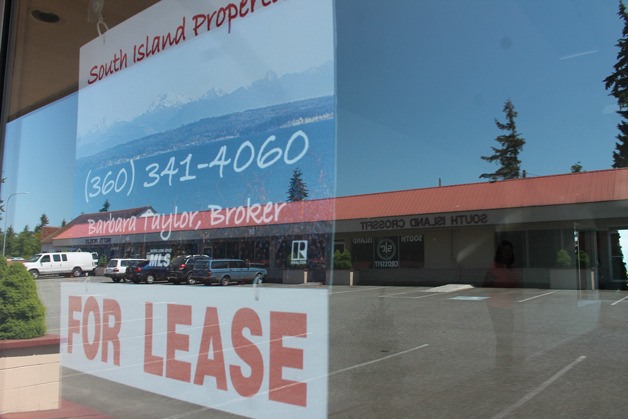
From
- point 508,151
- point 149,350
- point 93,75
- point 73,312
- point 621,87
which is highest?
point 93,75

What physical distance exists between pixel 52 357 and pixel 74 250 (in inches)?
26.4

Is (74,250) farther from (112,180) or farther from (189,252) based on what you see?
(189,252)

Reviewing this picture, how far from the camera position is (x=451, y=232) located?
1522 millimetres

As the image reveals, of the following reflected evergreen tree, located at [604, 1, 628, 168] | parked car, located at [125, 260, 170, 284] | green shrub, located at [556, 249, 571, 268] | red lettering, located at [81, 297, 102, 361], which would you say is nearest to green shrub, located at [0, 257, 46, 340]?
red lettering, located at [81, 297, 102, 361]

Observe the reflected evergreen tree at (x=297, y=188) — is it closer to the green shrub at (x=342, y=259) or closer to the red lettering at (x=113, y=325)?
the green shrub at (x=342, y=259)

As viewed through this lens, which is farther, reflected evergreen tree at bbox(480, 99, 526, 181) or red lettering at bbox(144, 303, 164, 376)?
red lettering at bbox(144, 303, 164, 376)

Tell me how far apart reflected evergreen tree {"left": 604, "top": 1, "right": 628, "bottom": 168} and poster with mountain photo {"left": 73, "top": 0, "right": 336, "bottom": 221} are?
0.78 meters

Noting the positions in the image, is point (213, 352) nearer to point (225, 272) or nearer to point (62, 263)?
point (225, 272)

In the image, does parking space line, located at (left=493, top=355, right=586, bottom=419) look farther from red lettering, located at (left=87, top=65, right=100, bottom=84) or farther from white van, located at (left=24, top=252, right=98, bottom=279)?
red lettering, located at (left=87, top=65, right=100, bottom=84)

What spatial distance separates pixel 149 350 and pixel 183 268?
1.36ft

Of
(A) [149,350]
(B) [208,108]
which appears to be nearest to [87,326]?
(A) [149,350]

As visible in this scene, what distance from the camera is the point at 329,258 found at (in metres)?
1.52

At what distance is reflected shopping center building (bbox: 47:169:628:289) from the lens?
1.21 metres

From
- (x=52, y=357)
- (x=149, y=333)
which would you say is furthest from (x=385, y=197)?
(x=52, y=357)
